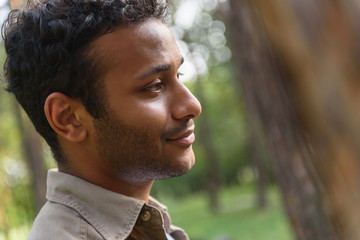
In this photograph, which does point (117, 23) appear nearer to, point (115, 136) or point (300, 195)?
point (115, 136)

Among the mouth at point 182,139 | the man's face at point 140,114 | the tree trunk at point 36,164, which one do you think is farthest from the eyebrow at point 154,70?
the tree trunk at point 36,164

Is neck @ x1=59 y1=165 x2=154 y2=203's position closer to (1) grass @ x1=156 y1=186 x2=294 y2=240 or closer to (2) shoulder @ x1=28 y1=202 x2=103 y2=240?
(2) shoulder @ x1=28 y1=202 x2=103 y2=240

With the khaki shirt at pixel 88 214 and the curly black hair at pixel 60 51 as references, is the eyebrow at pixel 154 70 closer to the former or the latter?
the curly black hair at pixel 60 51

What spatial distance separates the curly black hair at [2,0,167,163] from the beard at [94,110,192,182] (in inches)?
3.3

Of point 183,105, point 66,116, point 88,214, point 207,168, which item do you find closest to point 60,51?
point 66,116

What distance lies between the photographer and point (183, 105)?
6.35ft

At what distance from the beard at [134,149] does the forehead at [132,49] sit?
7.4 inches

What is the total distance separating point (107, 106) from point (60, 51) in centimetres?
26

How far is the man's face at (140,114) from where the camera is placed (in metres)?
1.91

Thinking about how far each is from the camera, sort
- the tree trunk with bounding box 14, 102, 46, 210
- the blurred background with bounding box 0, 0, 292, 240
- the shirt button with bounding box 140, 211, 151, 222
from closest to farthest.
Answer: the shirt button with bounding box 140, 211, 151, 222
the tree trunk with bounding box 14, 102, 46, 210
the blurred background with bounding box 0, 0, 292, 240

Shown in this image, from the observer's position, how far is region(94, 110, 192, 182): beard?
1.91 m

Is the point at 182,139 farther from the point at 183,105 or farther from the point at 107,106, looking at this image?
the point at 107,106

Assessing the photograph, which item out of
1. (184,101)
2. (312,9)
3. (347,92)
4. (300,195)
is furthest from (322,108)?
(300,195)

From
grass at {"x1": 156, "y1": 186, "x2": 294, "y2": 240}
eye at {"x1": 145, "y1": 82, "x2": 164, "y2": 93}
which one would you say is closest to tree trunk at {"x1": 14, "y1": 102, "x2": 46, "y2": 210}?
grass at {"x1": 156, "y1": 186, "x2": 294, "y2": 240}
